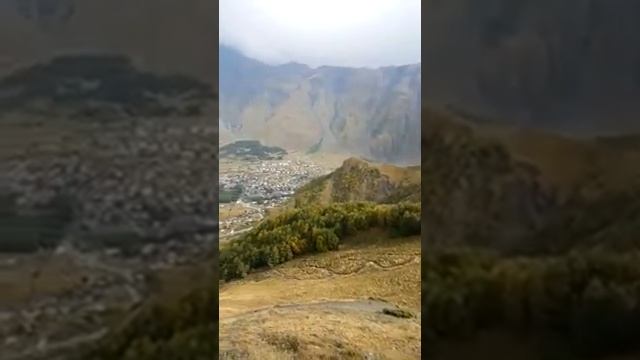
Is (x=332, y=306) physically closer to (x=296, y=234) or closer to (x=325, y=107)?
(x=296, y=234)

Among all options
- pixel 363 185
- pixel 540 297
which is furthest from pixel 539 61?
pixel 363 185

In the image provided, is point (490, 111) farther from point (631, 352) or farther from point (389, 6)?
point (389, 6)

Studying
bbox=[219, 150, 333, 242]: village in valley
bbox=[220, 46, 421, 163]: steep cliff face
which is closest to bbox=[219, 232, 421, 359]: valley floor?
bbox=[219, 150, 333, 242]: village in valley

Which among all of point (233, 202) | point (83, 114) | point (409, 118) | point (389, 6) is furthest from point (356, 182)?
point (83, 114)

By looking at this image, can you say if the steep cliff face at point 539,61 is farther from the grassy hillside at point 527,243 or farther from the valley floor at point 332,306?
the valley floor at point 332,306

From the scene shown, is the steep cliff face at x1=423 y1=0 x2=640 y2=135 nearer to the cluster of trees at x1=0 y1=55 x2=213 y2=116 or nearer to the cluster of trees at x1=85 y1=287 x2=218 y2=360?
the cluster of trees at x1=0 y1=55 x2=213 y2=116

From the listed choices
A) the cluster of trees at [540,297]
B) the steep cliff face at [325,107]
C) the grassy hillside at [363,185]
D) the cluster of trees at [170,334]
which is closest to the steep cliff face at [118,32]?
the cluster of trees at [170,334]

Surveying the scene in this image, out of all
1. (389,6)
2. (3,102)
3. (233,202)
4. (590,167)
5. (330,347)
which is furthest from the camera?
(233,202)
